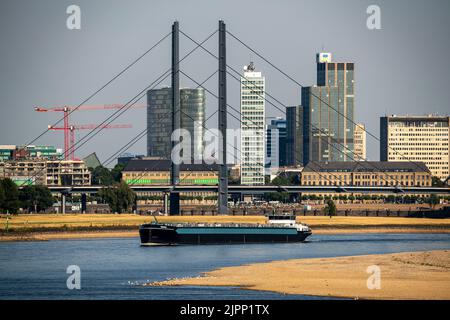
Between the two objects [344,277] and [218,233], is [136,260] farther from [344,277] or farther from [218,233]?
[218,233]

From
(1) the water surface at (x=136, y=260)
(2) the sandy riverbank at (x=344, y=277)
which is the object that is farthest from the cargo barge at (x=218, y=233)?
(2) the sandy riverbank at (x=344, y=277)

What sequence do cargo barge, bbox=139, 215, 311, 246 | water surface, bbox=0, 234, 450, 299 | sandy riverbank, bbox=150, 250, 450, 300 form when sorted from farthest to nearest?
cargo barge, bbox=139, 215, 311, 246 → water surface, bbox=0, 234, 450, 299 → sandy riverbank, bbox=150, 250, 450, 300

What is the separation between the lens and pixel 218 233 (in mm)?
155375

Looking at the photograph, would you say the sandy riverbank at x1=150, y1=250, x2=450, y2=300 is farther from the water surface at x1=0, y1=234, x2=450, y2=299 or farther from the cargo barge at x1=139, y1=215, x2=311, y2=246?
the cargo barge at x1=139, y1=215, x2=311, y2=246

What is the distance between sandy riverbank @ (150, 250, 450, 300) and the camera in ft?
295

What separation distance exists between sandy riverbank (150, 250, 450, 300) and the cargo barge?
34495 mm

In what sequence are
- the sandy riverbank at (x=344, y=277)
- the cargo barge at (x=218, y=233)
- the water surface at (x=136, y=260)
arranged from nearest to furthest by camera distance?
the sandy riverbank at (x=344, y=277)
the water surface at (x=136, y=260)
the cargo barge at (x=218, y=233)

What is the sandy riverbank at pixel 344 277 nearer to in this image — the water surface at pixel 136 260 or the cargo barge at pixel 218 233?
the water surface at pixel 136 260

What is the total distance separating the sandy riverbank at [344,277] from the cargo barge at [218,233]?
34495mm

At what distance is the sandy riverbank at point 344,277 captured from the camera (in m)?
90.1

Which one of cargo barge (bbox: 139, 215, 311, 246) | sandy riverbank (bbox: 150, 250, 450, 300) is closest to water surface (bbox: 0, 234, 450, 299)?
cargo barge (bbox: 139, 215, 311, 246)

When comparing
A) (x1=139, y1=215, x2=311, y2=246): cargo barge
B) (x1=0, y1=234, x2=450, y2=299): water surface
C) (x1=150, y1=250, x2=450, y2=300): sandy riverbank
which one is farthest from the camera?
(x1=139, y1=215, x2=311, y2=246): cargo barge

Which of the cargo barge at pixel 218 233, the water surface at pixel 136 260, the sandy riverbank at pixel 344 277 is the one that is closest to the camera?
the sandy riverbank at pixel 344 277
